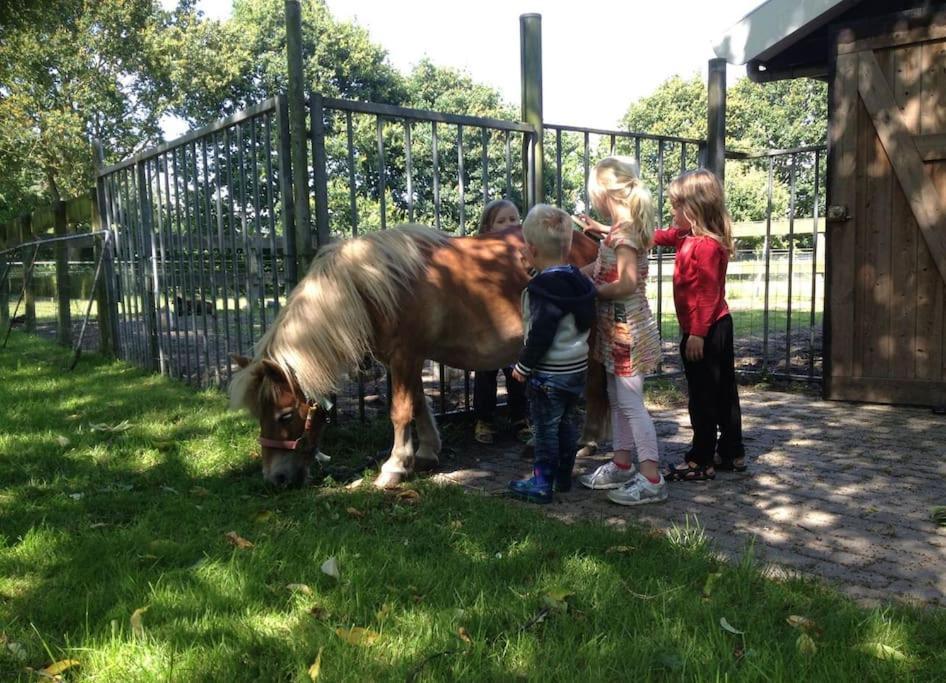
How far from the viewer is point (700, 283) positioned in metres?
3.96

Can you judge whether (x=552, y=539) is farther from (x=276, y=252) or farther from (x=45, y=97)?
(x=45, y=97)

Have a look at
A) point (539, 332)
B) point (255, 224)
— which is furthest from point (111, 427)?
point (539, 332)

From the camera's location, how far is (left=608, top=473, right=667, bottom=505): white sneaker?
3.66 meters

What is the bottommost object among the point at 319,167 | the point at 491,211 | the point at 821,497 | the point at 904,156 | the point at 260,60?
the point at 821,497

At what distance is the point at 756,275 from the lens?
1546cm

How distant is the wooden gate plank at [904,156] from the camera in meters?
5.71

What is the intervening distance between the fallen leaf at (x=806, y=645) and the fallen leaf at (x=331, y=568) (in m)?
1.58

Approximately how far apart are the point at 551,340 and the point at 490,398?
1.72 m

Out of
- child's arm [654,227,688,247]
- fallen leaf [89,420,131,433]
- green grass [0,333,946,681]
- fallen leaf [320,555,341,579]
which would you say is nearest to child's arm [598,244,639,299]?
child's arm [654,227,688,247]

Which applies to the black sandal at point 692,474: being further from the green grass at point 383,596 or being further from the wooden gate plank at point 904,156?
the wooden gate plank at point 904,156

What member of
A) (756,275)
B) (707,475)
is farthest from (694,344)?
(756,275)

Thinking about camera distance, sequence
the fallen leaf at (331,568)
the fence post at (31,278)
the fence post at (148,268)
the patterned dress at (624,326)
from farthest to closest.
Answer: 1. the fence post at (31,278)
2. the fence post at (148,268)
3. the patterned dress at (624,326)
4. the fallen leaf at (331,568)

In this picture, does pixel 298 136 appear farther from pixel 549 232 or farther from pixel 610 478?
pixel 610 478

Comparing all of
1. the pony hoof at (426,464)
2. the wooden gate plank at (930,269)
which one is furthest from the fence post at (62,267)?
the wooden gate plank at (930,269)
